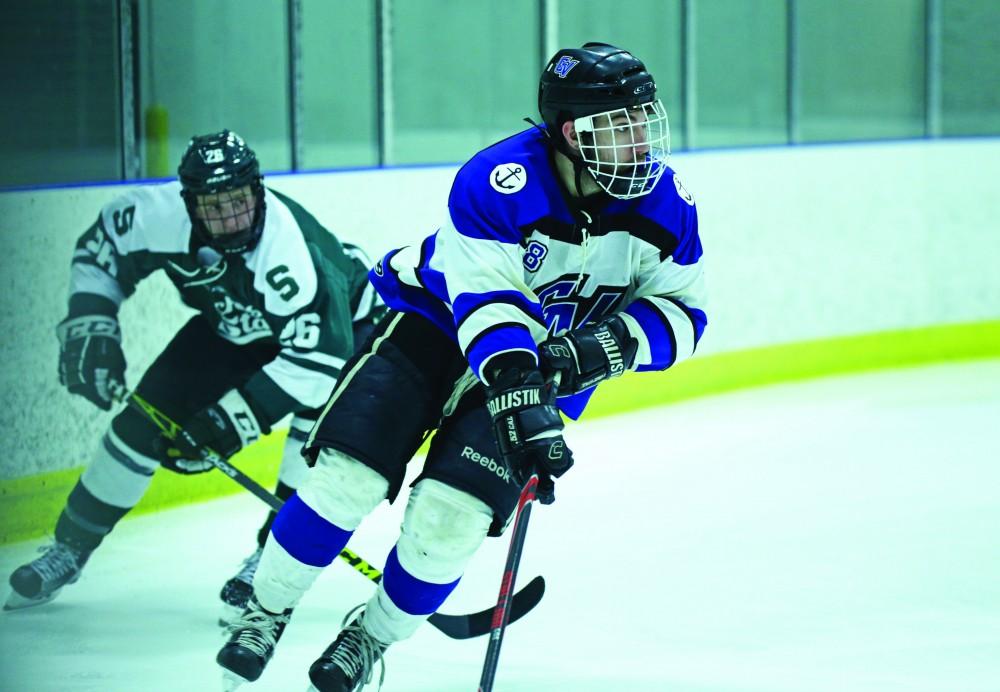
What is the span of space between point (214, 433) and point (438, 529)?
0.94 meters

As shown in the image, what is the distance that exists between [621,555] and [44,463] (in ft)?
4.47

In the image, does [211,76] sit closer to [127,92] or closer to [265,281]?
[127,92]

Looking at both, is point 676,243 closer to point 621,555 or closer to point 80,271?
point 621,555

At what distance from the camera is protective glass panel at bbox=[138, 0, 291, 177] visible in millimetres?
4723

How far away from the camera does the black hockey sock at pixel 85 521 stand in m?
3.21

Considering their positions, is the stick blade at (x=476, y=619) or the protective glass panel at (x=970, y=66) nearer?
the stick blade at (x=476, y=619)

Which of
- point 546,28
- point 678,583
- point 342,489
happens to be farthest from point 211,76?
point 342,489

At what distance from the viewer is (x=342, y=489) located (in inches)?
89.7

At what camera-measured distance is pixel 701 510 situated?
3945 mm

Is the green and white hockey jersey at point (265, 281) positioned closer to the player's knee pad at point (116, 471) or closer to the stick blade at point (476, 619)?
the player's knee pad at point (116, 471)

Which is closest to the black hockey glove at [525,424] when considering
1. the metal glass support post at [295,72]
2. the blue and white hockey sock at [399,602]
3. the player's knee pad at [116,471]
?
the blue and white hockey sock at [399,602]

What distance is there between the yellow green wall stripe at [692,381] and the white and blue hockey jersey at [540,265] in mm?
1333

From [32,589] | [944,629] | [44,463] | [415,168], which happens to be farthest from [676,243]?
[415,168]

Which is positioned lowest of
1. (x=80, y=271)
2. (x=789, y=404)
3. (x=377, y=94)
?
(x=789, y=404)
